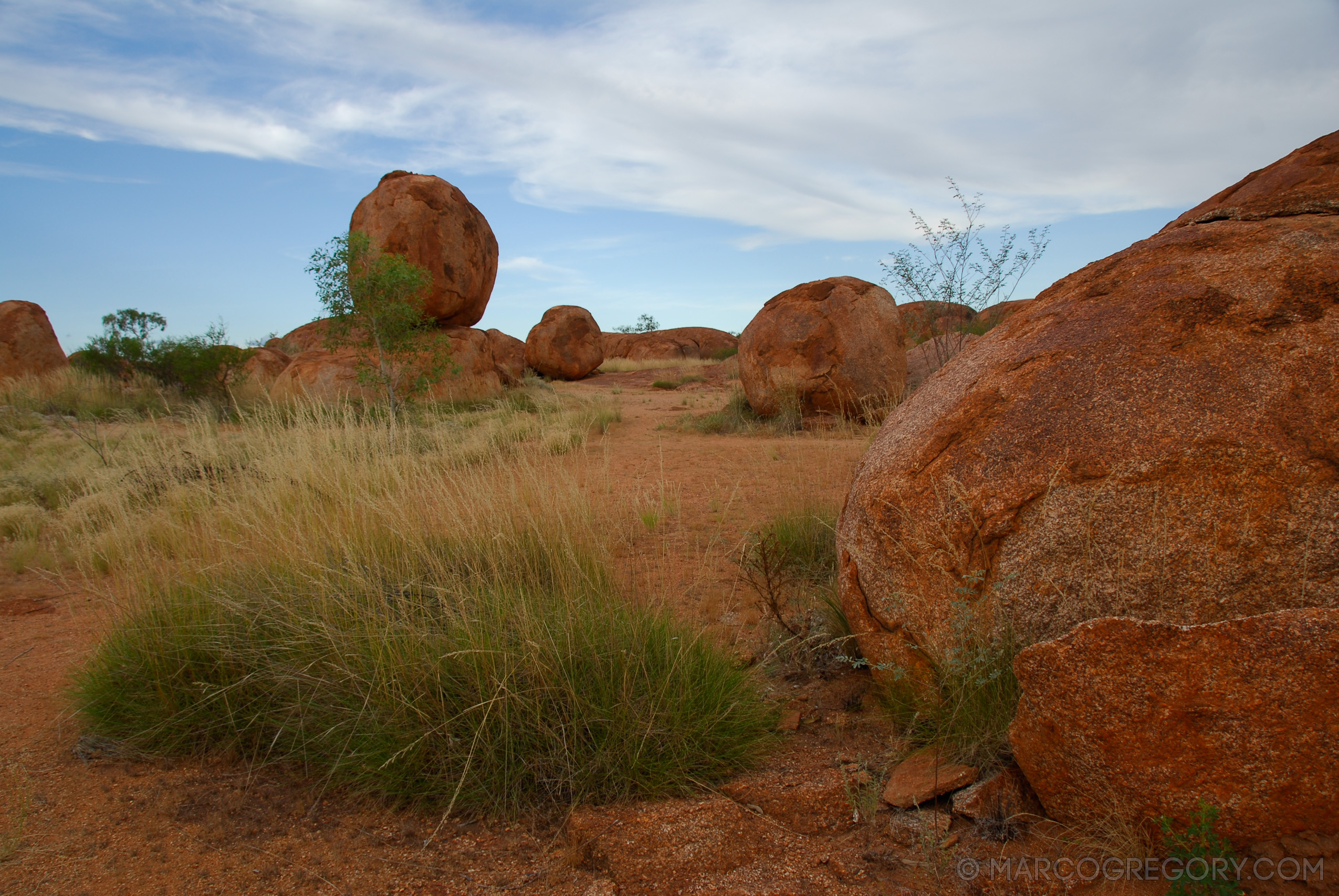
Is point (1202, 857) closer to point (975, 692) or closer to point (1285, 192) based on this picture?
point (975, 692)

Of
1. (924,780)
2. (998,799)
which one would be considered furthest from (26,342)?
(998,799)

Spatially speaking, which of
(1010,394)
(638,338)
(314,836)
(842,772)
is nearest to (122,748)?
(314,836)

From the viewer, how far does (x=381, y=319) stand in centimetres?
1106

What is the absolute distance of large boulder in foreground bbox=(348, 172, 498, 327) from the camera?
43.2 feet

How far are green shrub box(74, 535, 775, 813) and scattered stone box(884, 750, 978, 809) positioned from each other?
460mm

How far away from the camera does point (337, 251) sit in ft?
35.1

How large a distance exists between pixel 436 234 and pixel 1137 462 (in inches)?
520

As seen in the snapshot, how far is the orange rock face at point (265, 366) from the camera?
14.7m

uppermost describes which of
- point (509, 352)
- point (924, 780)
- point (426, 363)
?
point (509, 352)

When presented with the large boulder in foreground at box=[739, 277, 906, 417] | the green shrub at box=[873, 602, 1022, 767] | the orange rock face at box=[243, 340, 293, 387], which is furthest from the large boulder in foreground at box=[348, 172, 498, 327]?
the green shrub at box=[873, 602, 1022, 767]

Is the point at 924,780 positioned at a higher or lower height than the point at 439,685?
lower

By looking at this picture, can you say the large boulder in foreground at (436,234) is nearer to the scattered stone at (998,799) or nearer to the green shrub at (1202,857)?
the scattered stone at (998,799)

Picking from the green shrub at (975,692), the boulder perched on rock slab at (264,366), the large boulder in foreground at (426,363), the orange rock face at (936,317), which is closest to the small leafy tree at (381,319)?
the large boulder in foreground at (426,363)

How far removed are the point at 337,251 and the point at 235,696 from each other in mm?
9293
